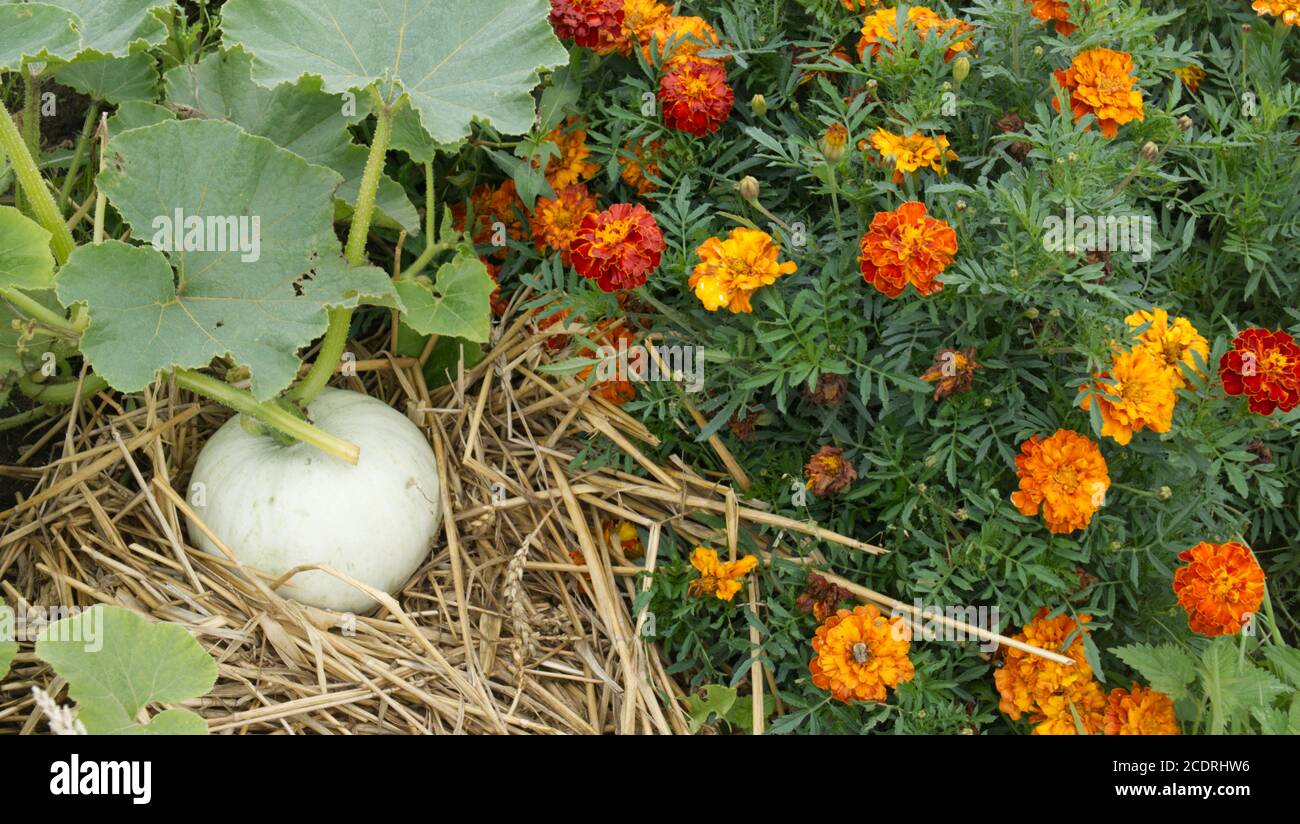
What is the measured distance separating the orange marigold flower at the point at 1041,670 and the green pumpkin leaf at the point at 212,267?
112 cm

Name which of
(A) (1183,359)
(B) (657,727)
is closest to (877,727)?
(B) (657,727)

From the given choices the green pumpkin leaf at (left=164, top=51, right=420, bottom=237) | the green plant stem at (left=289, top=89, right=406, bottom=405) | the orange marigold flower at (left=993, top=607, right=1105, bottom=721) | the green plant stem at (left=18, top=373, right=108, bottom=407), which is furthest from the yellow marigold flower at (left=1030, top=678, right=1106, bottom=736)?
the green plant stem at (left=18, top=373, right=108, bottom=407)

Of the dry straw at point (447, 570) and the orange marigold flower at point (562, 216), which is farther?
the orange marigold flower at point (562, 216)

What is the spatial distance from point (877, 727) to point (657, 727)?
0.34m

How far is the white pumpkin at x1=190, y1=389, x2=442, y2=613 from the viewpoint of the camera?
78.2 inches

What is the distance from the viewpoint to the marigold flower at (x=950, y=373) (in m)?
1.88

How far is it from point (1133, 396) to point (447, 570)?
45.3 inches

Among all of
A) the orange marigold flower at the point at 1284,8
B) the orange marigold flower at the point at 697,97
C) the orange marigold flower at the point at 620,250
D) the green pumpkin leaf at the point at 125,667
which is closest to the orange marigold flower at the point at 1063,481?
the orange marigold flower at the point at 620,250

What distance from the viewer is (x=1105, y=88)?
75.9 inches

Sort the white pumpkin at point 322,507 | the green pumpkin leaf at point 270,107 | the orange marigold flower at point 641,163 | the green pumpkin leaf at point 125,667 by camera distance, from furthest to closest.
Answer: the orange marigold flower at point 641,163
the green pumpkin leaf at point 270,107
the white pumpkin at point 322,507
the green pumpkin leaf at point 125,667

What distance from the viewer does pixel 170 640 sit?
1685mm

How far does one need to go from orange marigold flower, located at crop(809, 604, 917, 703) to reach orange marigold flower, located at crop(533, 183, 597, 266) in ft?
2.79

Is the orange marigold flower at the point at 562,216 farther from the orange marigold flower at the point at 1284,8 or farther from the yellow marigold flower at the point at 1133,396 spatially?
the orange marigold flower at the point at 1284,8

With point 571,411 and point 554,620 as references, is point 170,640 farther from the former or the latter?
point 571,411
